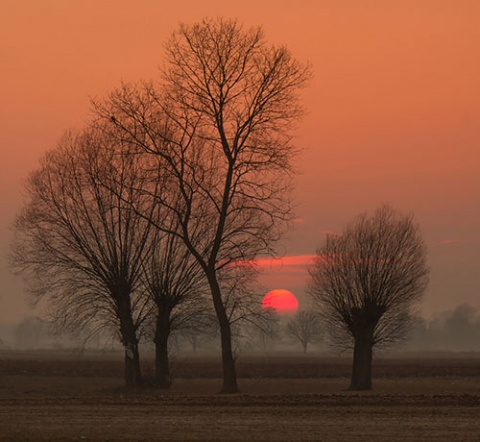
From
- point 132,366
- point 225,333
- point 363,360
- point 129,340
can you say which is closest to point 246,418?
point 225,333

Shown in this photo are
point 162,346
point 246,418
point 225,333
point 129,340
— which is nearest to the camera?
point 246,418

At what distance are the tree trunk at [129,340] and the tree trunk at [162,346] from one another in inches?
43.2

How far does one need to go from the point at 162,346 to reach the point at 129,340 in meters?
1.89

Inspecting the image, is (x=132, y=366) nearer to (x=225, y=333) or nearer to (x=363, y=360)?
(x=225, y=333)

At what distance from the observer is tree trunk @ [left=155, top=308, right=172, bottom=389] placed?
4719cm

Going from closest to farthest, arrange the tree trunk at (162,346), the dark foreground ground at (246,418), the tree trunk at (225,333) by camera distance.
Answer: the dark foreground ground at (246,418) < the tree trunk at (225,333) < the tree trunk at (162,346)

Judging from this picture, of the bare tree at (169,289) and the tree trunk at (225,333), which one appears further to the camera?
the bare tree at (169,289)

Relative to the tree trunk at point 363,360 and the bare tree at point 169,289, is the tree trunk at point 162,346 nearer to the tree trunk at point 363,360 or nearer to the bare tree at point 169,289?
the bare tree at point 169,289

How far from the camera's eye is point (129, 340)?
46781mm

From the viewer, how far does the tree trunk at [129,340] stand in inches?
1829

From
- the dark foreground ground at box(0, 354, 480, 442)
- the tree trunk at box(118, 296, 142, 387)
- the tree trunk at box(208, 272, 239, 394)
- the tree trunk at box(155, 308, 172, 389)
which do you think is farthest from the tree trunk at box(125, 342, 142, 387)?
the dark foreground ground at box(0, 354, 480, 442)

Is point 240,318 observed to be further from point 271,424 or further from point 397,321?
point 271,424

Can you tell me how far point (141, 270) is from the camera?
46.8 metres

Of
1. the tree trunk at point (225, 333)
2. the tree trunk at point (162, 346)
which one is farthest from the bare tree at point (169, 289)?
the tree trunk at point (225, 333)
